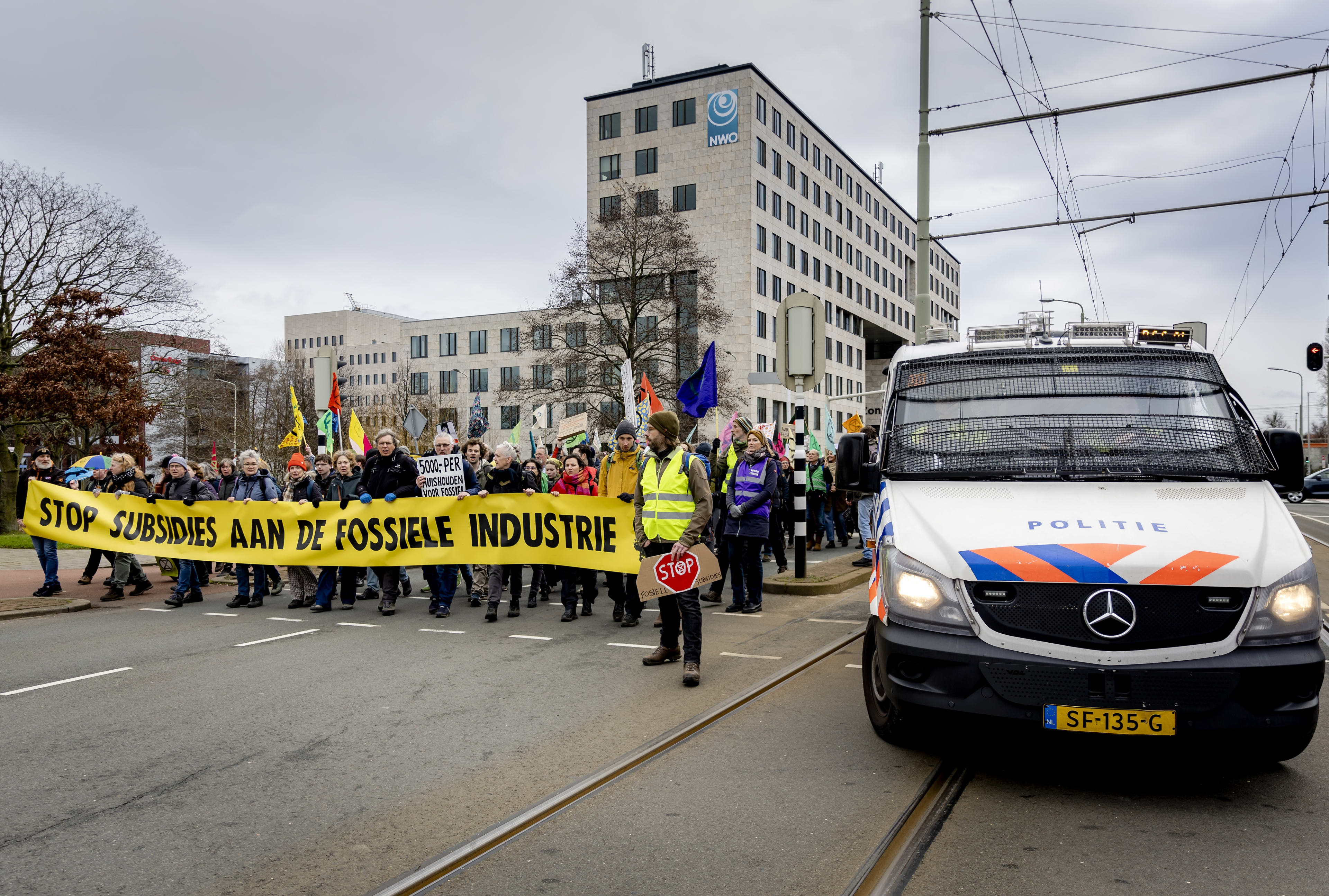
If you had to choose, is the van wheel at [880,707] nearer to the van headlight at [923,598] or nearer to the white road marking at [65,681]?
the van headlight at [923,598]

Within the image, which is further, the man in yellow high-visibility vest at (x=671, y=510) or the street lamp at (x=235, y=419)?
the street lamp at (x=235, y=419)

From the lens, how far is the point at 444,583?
1043 cm

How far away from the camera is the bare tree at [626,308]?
39.4 meters

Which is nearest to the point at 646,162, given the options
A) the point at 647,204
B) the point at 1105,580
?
the point at 647,204

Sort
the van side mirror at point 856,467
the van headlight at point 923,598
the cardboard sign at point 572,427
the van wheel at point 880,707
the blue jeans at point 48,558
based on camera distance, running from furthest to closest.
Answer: the cardboard sign at point 572,427
the blue jeans at point 48,558
the van side mirror at point 856,467
the van wheel at point 880,707
the van headlight at point 923,598

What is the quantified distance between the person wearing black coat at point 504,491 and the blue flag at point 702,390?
2424 millimetres

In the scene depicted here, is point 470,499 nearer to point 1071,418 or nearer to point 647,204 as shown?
point 1071,418

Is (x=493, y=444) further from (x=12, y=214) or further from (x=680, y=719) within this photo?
(x=680, y=719)

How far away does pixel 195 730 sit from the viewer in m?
5.63

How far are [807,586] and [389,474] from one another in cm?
525

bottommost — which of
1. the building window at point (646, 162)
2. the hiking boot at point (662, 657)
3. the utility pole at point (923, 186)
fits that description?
the hiking boot at point (662, 657)

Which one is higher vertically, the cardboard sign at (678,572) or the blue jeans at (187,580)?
the cardboard sign at (678,572)

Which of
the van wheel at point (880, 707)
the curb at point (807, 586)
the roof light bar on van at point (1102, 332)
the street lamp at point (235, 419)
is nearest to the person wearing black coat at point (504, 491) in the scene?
the curb at point (807, 586)

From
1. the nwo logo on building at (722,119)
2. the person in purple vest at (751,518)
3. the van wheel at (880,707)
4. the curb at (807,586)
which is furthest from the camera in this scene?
the nwo logo on building at (722,119)
